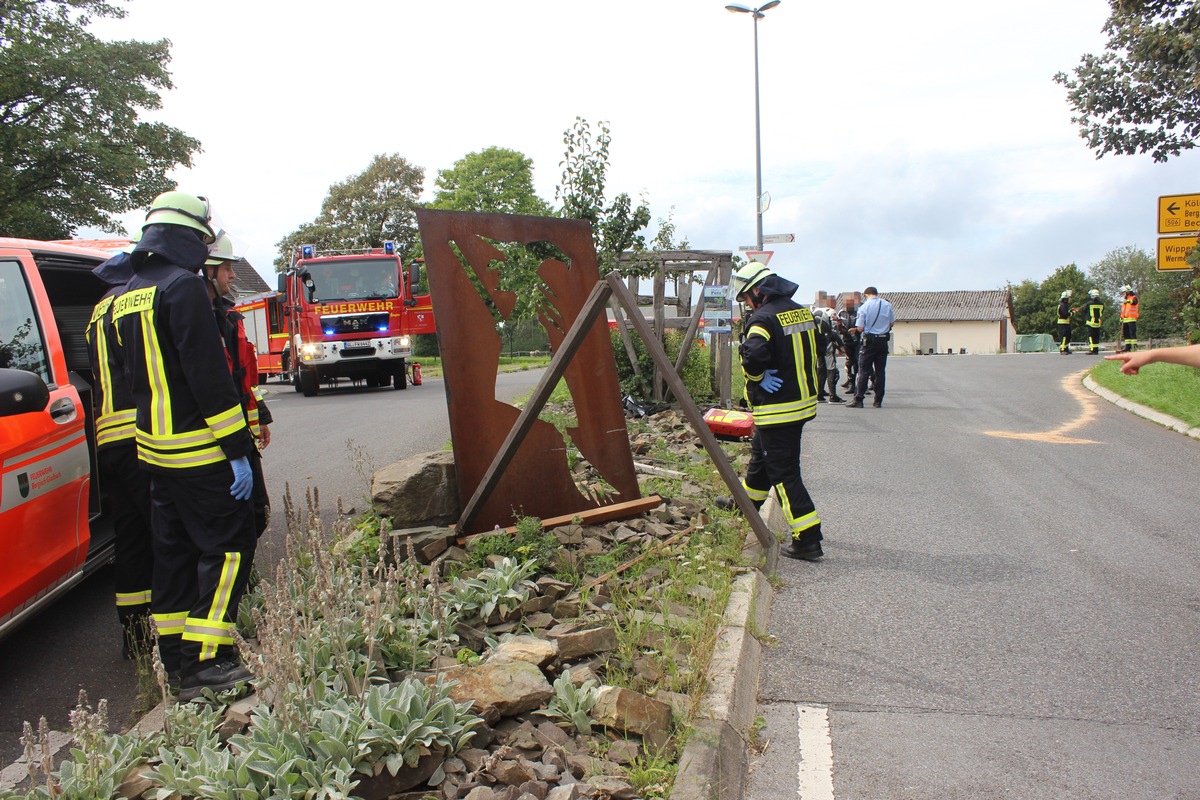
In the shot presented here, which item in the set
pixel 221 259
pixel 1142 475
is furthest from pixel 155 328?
pixel 1142 475

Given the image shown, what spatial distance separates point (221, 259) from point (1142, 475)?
8.11 m

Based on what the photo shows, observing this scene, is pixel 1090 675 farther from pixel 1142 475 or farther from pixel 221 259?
pixel 1142 475

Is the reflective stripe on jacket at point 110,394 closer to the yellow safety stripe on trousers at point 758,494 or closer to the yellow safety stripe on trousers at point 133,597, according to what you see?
the yellow safety stripe on trousers at point 133,597

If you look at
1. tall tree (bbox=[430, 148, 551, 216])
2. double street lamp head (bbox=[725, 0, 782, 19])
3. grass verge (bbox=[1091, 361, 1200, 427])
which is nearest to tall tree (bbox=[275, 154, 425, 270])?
tall tree (bbox=[430, 148, 551, 216])

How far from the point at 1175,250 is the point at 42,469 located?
15853 mm

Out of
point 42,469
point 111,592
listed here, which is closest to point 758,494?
point 111,592

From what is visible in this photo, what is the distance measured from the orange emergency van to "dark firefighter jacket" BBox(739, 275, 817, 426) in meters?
3.77

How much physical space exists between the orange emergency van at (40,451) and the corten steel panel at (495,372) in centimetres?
192

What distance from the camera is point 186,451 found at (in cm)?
357

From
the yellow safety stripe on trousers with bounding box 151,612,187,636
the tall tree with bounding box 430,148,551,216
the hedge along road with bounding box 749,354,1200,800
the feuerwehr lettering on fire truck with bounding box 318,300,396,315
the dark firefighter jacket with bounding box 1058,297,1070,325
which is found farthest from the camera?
the tall tree with bounding box 430,148,551,216

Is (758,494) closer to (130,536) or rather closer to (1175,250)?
(130,536)

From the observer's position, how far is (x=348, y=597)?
12.4 feet

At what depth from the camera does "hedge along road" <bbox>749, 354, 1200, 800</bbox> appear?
333cm

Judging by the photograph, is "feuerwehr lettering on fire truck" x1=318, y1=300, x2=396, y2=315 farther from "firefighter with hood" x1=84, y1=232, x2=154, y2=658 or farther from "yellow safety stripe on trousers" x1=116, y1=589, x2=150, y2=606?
"yellow safety stripe on trousers" x1=116, y1=589, x2=150, y2=606
